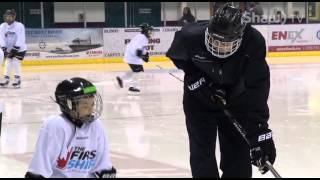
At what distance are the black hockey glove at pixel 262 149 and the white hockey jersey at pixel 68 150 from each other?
706mm

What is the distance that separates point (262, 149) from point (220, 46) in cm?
51

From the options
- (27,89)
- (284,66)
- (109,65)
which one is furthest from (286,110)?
(109,65)

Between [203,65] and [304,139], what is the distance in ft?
9.54

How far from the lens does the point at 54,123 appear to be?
2691mm

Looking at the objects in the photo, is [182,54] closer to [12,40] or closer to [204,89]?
[204,89]

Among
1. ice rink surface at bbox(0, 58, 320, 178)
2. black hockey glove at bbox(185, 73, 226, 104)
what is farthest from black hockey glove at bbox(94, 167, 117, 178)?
ice rink surface at bbox(0, 58, 320, 178)

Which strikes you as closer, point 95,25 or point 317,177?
point 317,177

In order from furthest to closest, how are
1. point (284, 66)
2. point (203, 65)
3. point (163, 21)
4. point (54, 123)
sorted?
point (163, 21)
point (284, 66)
point (203, 65)
point (54, 123)

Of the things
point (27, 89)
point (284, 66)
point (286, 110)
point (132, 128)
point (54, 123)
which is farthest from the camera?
point (284, 66)

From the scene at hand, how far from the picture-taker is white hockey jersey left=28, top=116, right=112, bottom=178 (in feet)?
8.81

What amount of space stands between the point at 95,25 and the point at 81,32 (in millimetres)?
4195

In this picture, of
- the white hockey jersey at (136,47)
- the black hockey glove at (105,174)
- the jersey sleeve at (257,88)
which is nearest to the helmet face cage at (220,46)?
the jersey sleeve at (257,88)

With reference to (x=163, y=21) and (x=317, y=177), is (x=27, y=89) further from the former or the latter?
(x=163, y=21)

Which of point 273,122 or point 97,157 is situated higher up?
point 97,157
